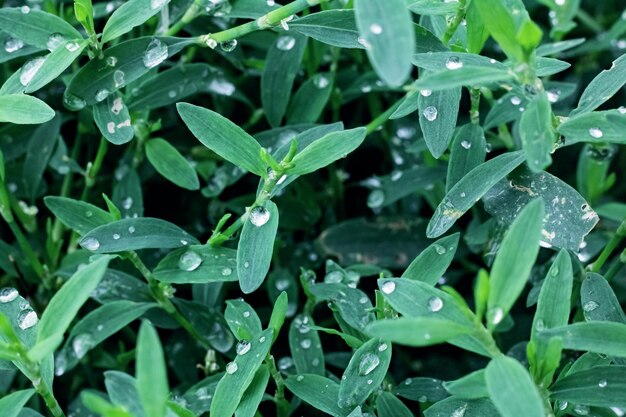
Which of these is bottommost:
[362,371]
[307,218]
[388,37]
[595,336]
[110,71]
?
[307,218]

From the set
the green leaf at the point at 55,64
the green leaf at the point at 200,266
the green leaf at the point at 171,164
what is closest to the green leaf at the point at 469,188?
the green leaf at the point at 200,266

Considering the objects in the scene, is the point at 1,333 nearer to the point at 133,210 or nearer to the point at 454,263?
the point at 133,210

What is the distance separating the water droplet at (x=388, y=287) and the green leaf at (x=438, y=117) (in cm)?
→ 21

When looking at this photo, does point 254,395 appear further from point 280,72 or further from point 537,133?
point 280,72

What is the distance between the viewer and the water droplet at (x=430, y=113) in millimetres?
925

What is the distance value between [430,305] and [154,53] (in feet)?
1.55

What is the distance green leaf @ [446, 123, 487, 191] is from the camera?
0.99 m

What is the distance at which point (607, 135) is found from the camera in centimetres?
81

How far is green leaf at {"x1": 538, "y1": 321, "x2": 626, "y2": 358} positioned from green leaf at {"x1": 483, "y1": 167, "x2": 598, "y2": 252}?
0.50 ft

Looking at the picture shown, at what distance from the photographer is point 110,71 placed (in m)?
0.98

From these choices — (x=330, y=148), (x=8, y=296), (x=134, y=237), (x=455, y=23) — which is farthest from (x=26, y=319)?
(x=455, y=23)

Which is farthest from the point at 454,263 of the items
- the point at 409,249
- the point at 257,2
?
the point at 257,2

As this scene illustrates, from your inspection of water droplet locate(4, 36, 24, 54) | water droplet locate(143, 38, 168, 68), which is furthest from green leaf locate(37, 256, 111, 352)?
water droplet locate(4, 36, 24, 54)

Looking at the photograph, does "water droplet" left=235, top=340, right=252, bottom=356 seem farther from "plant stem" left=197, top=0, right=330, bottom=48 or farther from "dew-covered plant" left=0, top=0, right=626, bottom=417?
"plant stem" left=197, top=0, right=330, bottom=48
